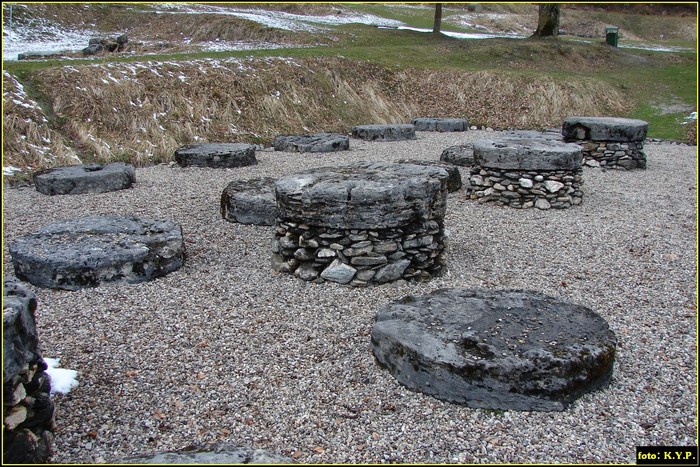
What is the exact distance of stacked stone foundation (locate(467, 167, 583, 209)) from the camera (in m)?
10.5

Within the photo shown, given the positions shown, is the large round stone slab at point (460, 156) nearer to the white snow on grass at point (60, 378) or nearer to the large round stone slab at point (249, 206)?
the large round stone slab at point (249, 206)

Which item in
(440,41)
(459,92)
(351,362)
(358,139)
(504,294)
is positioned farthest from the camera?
(440,41)

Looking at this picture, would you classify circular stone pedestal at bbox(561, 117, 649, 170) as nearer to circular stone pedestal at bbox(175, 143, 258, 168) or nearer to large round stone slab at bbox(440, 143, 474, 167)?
large round stone slab at bbox(440, 143, 474, 167)

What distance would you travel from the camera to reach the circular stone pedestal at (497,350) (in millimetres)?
4480

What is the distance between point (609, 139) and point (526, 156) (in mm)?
4594

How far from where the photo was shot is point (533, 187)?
34.4 feet

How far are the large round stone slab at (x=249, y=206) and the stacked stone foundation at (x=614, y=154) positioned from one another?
27.2ft

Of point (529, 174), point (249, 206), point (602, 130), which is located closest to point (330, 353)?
point (249, 206)

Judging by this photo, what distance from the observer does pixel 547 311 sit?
5.39 meters

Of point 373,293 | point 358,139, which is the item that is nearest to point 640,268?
point 373,293

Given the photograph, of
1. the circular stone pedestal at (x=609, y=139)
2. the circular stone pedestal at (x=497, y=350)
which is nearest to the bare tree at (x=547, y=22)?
the circular stone pedestal at (x=609, y=139)

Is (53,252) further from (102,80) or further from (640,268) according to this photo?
(102,80)

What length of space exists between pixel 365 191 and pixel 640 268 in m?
3.88

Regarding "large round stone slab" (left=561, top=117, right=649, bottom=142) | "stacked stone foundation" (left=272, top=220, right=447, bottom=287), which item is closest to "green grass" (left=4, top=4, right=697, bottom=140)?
"large round stone slab" (left=561, top=117, right=649, bottom=142)
